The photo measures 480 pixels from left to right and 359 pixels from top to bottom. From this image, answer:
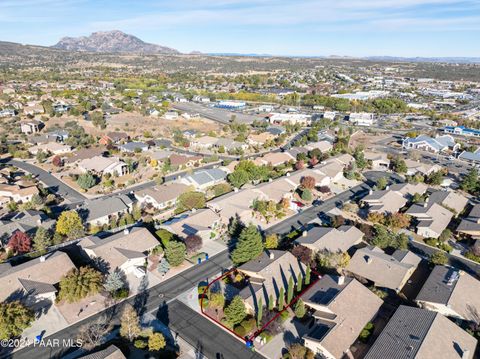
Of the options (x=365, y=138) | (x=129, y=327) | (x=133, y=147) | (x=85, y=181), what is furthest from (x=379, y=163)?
(x=129, y=327)

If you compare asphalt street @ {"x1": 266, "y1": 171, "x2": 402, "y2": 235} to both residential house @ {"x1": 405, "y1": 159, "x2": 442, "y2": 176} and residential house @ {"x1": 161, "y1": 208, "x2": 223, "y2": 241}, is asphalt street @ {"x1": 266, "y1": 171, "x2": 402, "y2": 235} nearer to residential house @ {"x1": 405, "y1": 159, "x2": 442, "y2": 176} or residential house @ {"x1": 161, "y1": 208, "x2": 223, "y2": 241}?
residential house @ {"x1": 405, "y1": 159, "x2": 442, "y2": 176}

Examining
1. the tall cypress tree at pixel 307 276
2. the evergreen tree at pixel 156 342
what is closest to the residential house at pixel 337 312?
the tall cypress tree at pixel 307 276

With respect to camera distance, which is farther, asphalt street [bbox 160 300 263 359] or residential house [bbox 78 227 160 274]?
residential house [bbox 78 227 160 274]

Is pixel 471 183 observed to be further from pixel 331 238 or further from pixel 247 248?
pixel 247 248

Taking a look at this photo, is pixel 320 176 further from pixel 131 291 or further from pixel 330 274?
pixel 131 291

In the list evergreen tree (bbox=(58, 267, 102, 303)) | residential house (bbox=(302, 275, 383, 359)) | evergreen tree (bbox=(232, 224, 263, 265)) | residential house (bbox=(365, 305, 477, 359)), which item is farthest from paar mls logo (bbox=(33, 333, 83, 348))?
residential house (bbox=(365, 305, 477, 359))

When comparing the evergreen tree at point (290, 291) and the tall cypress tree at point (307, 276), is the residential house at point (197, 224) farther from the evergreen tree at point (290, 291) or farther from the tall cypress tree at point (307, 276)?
the evergreen tree at point (290, 291)
